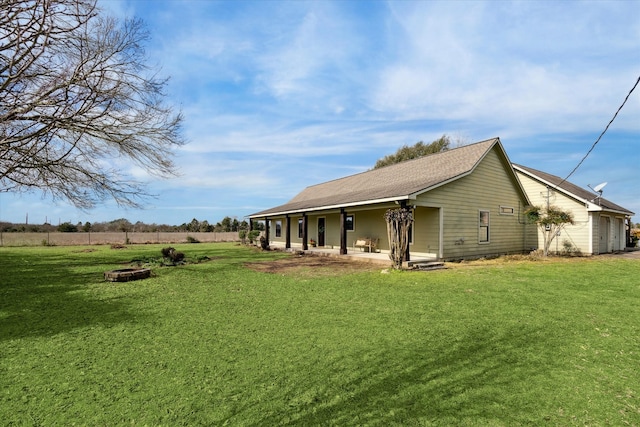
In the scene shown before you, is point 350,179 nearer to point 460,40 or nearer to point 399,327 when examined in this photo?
point 460,40

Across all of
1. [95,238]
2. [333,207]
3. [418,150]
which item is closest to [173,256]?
[333,207]

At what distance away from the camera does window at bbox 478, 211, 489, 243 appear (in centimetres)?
1547

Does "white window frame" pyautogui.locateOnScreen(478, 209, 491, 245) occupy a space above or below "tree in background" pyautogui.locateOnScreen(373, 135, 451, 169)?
below

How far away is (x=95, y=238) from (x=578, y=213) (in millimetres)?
41136

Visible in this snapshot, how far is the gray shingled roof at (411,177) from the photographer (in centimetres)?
1349

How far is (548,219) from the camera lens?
51.2 ft

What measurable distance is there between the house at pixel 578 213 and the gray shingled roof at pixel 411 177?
5066 mm

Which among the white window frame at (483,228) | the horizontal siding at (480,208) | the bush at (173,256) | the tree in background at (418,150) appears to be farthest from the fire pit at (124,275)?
the tree in background at (418,150)

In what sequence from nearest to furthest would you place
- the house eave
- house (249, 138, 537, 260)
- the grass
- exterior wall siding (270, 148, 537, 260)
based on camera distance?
the grass
the house eave
house (249, 138, 537, 260)
exterior wall siding (270, 148, 537, 260)

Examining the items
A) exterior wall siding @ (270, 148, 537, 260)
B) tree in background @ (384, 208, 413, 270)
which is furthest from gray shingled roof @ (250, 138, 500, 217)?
tree in background @ (384, 208, 413, 270)

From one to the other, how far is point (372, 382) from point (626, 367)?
3.02 m

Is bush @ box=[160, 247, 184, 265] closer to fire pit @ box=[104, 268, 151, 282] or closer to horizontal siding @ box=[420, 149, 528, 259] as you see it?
fire pit @ box=[104, 268, 151, 282]

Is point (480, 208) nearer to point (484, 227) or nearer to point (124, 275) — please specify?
point (484, 227)

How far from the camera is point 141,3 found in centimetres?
862
